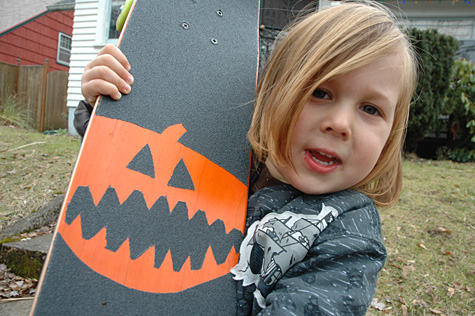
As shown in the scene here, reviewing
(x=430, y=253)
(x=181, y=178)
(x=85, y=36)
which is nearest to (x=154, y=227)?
(x=181, y=178)

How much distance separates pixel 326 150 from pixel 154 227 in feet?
1.72

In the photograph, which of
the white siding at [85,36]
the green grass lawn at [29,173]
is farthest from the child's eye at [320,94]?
the white siding at [85,36]

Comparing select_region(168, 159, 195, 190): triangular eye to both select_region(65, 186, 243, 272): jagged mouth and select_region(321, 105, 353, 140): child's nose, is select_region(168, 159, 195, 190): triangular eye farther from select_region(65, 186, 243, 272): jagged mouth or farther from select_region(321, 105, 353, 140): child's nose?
select_region(321, 105, 353, 140): child's nose

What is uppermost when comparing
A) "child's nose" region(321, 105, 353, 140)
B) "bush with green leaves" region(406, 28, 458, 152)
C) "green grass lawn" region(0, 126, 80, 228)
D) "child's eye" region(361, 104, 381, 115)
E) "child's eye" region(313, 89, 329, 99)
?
"bush with green leaves" region(406, 28, 458, 152)

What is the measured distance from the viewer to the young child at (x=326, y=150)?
813mm

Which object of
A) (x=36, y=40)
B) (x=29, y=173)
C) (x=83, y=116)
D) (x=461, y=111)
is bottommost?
(x=29, y=173)

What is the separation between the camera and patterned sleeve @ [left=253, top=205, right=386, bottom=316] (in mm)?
762

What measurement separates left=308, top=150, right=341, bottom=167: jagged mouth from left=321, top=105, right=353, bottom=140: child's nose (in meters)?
0.07

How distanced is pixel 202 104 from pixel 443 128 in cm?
567

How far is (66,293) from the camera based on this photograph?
2.50 feet

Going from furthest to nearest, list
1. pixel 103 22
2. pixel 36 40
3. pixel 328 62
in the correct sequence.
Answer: pixel 36 40, pixel 103 22, pixel 328 62

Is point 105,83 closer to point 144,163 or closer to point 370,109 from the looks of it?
point 144,163

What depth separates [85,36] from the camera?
6836 millimetres

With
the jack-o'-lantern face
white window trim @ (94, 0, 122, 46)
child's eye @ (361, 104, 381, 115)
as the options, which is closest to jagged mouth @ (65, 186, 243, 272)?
the jack-o'-lantern face
